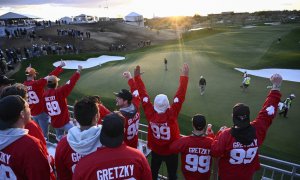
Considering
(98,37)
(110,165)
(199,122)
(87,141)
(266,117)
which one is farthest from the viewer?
(98,37)

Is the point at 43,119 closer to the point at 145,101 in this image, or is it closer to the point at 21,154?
A: the point at 145,101

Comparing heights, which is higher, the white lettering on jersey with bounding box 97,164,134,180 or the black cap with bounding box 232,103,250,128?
the black cap with bounding box 232,103,250,128

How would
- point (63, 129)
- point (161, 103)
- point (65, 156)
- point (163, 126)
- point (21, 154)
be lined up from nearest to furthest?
point (21, 154)
point (65, 156)
point (161, 103)
point (163, 126)
point (63, 129)

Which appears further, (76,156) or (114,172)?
(76,156)

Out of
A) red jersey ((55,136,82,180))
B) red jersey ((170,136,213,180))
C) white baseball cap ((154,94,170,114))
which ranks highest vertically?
white baseball cap ((154,94,170,114))

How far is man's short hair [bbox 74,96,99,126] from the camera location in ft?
11.6

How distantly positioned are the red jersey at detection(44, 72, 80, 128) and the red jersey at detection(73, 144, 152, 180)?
15.2ft

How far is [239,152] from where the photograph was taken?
4500 mm

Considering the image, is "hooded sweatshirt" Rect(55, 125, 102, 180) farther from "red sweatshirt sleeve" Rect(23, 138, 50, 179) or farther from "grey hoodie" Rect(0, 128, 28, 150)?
"grey hoodie" Rect(0, 128, 28, 150)

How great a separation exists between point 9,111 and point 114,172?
169 centimetres

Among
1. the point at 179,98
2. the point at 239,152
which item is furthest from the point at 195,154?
the point at 179,98

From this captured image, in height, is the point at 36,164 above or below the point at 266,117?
below

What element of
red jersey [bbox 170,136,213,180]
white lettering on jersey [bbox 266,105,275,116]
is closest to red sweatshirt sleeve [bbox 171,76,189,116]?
red jersey [bbox 170,136,213,180]

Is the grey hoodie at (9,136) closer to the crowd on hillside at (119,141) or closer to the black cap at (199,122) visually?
the crowd on hillside at (119,141)
